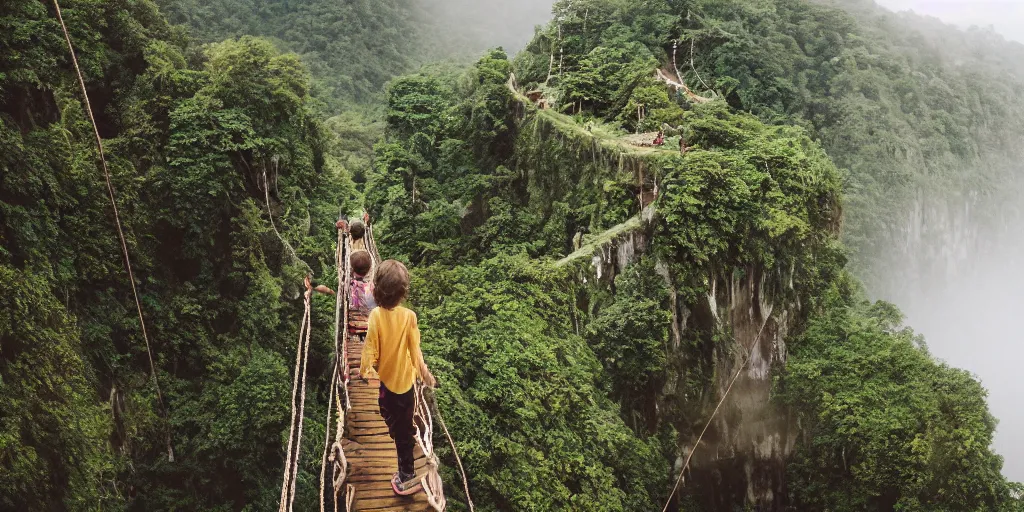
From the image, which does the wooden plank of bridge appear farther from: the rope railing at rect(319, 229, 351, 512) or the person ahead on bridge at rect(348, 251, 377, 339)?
the person ahead on bridge at rect(348, 251, 377, 339)

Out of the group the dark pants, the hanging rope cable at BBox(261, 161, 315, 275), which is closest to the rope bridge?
the dark pants

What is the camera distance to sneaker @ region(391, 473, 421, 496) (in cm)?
425

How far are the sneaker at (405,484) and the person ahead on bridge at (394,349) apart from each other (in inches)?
17.2

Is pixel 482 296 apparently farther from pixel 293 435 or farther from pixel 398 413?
pixel 398 413

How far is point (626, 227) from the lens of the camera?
12680 mm

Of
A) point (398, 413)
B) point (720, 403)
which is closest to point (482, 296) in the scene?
point (720, 403)

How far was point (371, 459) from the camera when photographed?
4.78 metres

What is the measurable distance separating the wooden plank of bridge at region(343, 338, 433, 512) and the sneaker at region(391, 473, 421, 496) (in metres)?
0.05

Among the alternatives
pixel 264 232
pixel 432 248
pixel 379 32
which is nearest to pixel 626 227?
pixel 432 248

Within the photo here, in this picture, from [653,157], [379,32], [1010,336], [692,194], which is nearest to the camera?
[692,194]

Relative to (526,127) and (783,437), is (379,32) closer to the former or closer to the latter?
(526,127)

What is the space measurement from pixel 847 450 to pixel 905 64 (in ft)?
112

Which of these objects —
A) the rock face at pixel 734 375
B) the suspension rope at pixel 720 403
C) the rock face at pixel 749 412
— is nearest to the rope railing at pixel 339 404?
the rock face at pixel 734 375

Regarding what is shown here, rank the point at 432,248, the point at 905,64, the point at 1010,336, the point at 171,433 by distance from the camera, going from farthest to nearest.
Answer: the point at 1010,336
the point at 905,64
the point at 432,248
the point at 171,433
